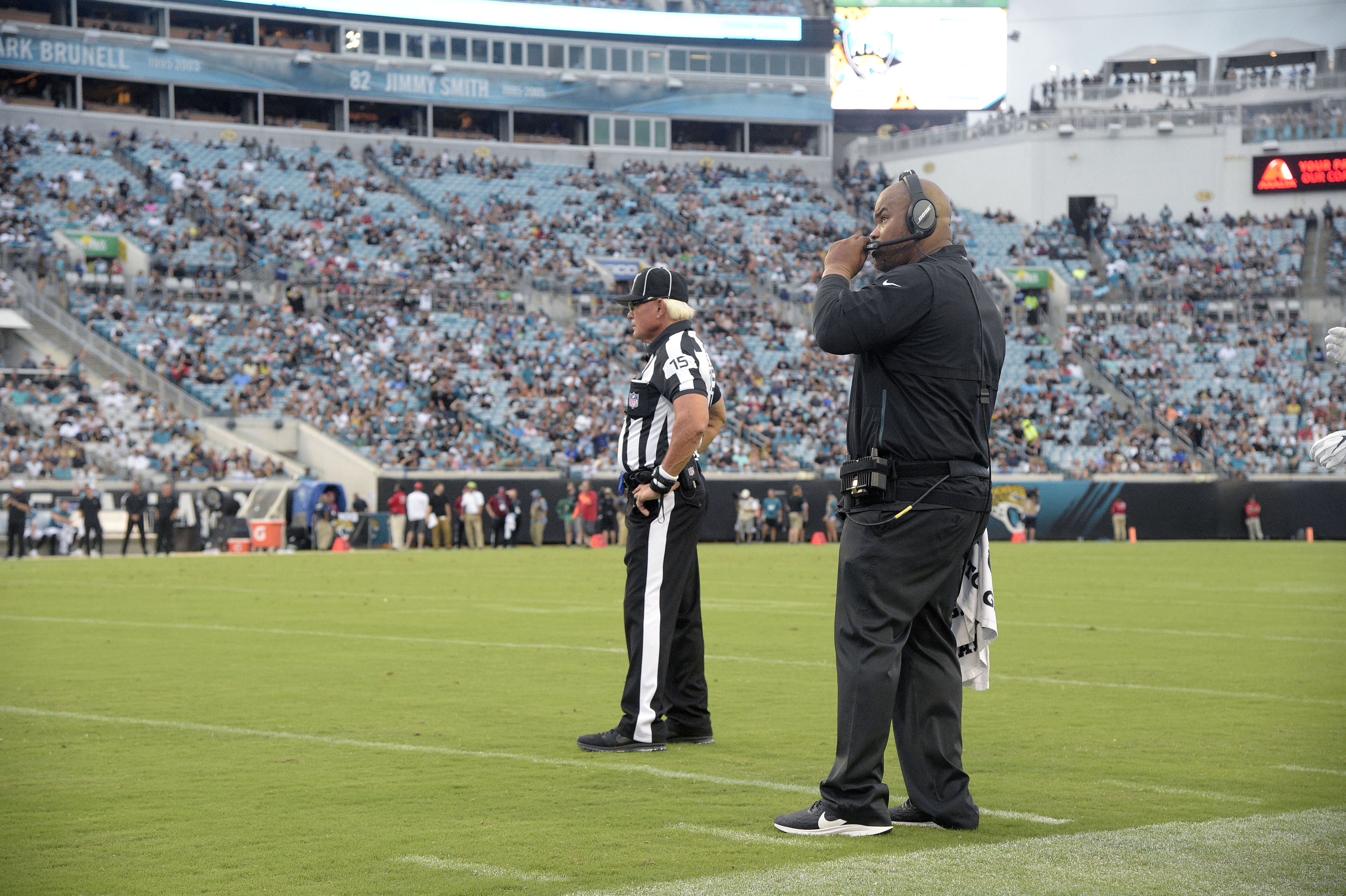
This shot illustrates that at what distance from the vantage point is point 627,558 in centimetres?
739

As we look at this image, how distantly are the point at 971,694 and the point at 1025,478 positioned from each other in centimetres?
3062

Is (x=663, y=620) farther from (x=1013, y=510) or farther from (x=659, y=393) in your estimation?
(x=1013, y=510)

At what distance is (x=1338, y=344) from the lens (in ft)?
14.7

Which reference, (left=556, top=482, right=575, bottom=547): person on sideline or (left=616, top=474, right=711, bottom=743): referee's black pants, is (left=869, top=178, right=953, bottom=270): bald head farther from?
(left=556, top=482, right=575, bottom=547): person on sideline

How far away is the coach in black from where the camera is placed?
5.21 m

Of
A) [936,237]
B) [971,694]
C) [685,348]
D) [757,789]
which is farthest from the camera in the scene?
[971,694]

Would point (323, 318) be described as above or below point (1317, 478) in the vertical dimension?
above

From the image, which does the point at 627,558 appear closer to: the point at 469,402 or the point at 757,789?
the point at 757,789

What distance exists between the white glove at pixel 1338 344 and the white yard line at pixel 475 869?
9.16ft

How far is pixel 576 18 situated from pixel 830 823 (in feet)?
189

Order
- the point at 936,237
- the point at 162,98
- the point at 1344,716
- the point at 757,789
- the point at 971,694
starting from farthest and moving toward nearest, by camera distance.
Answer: the point at 162,98 < the point at 971,694 < the point at 1344,716 < the point at 757,789 < the point at 936,237

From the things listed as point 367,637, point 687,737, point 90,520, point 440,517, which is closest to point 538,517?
point 440,517

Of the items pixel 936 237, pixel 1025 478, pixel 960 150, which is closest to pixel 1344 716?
pixel 936 237

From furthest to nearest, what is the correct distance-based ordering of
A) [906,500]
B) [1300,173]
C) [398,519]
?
[1300,173] → [398,519] → [906,500]
